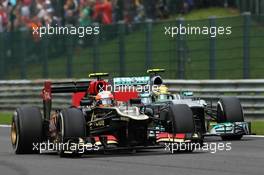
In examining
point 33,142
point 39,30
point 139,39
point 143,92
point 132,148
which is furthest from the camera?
point 39,30

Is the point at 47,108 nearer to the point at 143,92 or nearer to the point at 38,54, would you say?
the point at 143,92

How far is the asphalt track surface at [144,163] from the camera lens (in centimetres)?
1049

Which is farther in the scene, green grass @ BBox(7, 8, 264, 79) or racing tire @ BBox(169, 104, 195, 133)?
green grass @ BBox(7, 8, 264, 79)

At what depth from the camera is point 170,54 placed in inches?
893

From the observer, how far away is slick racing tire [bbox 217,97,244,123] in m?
15.8

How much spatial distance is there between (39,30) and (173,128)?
1418 cm

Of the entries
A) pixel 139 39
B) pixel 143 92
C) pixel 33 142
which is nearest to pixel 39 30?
pixel 139 39

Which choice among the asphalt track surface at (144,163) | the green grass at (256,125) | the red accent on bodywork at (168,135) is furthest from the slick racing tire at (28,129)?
the green grass at (256,125)

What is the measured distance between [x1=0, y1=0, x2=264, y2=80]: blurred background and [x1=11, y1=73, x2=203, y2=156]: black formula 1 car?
23.9 feet

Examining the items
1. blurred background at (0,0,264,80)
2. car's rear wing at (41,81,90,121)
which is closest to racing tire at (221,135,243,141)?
car's rear wing at (41,81,90,121)

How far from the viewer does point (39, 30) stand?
26469 mm

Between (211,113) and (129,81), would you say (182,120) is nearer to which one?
(129,81)

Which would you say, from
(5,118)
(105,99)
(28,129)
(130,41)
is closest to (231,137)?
(105,99)

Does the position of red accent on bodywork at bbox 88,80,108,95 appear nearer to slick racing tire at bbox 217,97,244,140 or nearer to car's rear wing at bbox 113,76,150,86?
car's rear wing at bbox 113,76,150,86
